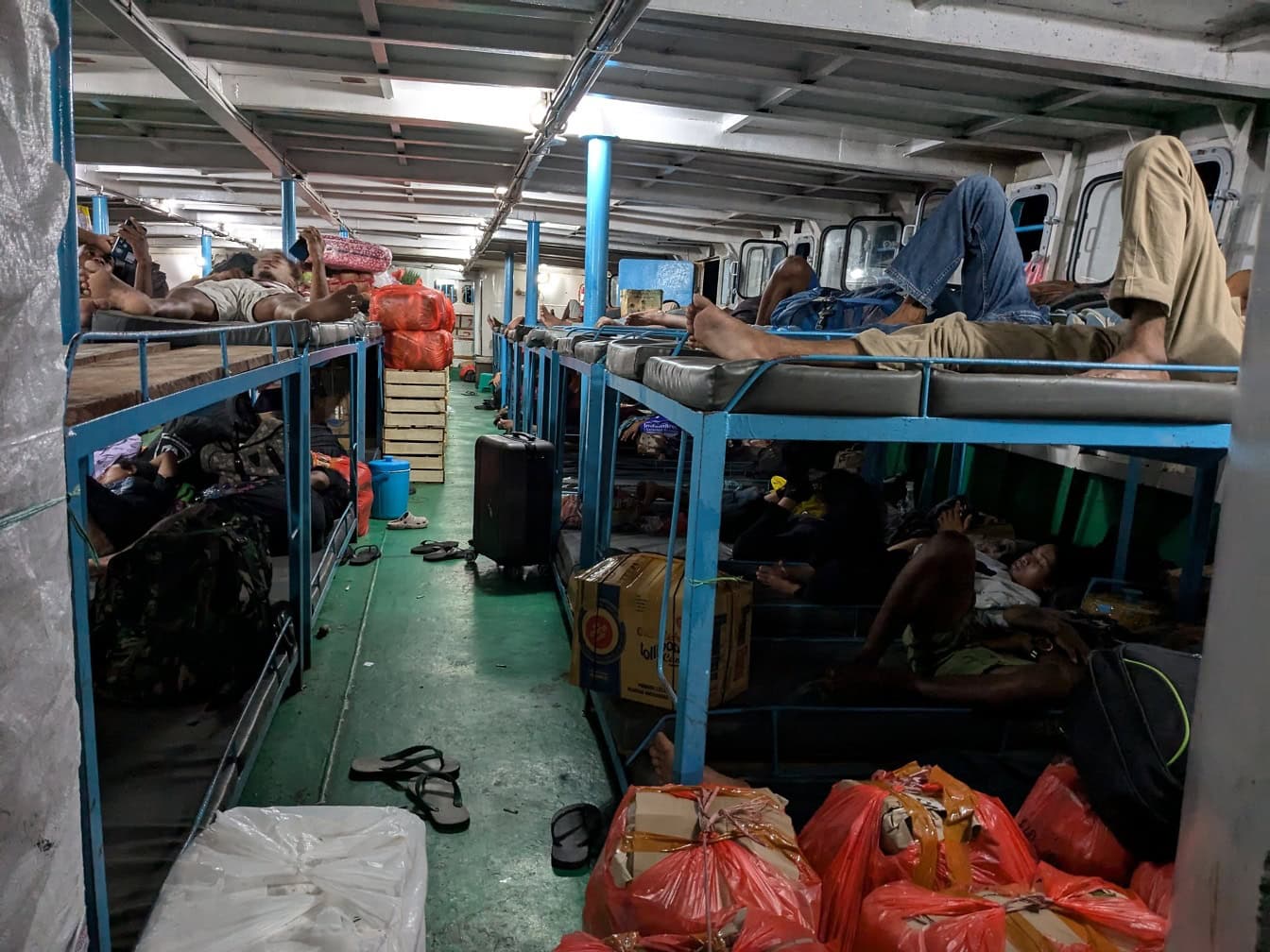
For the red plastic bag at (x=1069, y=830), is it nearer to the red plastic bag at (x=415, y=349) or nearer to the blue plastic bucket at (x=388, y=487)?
the blue plastic bucket at (x=388, y=487)

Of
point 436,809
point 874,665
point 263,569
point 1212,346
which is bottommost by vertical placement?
point 436,809

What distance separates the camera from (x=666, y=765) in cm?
311

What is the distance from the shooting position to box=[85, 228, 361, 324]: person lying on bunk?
5434 mm

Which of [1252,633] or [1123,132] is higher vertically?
[1123,132]

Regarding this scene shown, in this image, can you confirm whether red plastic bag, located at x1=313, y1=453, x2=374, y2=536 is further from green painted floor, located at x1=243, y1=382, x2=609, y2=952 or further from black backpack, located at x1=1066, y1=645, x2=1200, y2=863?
black backpack, located at x1=1066, y1=645, x2=1200, y2=863

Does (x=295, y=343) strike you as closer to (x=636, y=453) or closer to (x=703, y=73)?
(x=703, y=73)

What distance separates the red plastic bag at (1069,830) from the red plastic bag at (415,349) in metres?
8.20

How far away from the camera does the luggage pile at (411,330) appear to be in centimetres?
969

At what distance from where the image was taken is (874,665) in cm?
387

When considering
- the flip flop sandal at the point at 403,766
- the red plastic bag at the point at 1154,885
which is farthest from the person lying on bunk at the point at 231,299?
the red plastic bag at the point at 1154,885

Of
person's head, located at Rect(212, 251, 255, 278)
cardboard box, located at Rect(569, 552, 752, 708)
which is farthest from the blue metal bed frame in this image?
person's head, located at Rect(212, 251, 255, 278)

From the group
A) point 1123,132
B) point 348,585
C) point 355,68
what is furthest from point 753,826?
point 1123,132

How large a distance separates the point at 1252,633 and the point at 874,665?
3484 mm

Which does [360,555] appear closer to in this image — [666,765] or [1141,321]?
[666,765]
